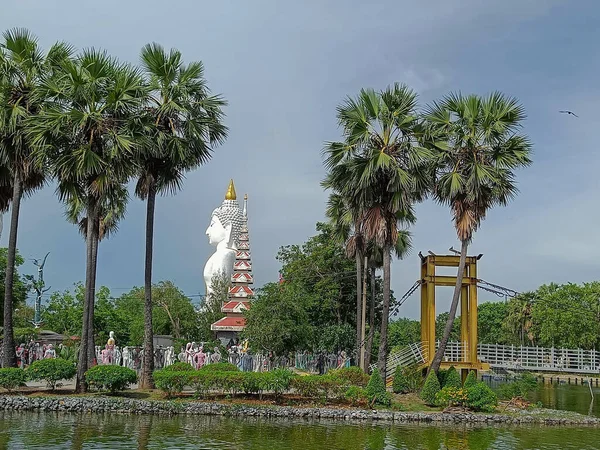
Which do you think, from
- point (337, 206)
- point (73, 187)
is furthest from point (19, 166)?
point (337, 206)

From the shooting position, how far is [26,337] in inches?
1622

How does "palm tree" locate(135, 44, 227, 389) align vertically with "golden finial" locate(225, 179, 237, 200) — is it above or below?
below

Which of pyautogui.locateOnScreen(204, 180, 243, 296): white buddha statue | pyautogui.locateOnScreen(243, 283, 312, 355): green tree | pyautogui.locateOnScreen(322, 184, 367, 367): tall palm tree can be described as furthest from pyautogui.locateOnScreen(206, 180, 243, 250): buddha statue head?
pyautogui.locateOnScreen(322, 184, 367, 367): tall palm tree

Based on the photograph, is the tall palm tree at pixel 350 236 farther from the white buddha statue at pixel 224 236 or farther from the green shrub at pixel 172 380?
the white buddha statue at pixel 224 236

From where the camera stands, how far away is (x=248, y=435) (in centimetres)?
1802

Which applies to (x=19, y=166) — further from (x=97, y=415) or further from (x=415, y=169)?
(x=415, y=169)

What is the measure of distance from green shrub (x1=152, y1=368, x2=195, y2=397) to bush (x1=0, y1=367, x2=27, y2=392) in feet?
14.0

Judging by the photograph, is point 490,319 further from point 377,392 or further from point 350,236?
point 377,392

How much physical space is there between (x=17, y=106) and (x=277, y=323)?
55.3ft

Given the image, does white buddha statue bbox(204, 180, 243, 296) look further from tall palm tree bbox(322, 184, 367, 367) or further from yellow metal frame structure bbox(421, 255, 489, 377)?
yellow metal frame structure bbox(421, 255, 489, 377)

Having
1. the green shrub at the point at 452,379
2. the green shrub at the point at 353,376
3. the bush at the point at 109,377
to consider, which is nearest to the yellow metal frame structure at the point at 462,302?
the green shrub at the point at 452,379

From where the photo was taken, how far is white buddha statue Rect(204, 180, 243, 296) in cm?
6756

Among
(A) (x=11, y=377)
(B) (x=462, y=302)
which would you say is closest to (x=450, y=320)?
(B) (x=462, y=302)

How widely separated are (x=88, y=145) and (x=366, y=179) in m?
9.47
